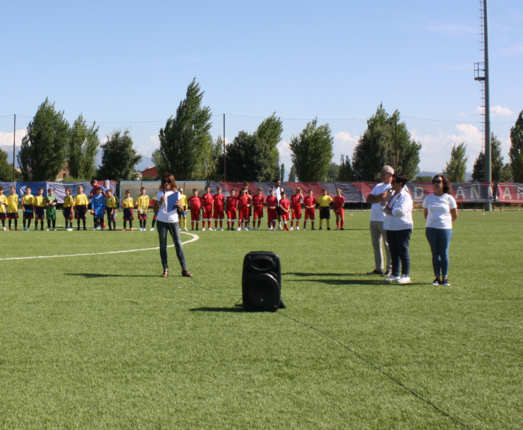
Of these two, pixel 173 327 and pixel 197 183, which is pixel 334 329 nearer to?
pixel 173 327

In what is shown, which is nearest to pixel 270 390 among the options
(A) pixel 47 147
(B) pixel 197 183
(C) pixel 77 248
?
(C) pixel 77 248

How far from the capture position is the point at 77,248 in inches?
581

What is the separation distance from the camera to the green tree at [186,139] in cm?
5359

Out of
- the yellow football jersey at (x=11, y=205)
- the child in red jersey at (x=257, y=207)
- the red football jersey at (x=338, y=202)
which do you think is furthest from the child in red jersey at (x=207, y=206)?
the yellow football jersey at (x=11, y=205)

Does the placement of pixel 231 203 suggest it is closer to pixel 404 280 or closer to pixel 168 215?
pixel 168 215

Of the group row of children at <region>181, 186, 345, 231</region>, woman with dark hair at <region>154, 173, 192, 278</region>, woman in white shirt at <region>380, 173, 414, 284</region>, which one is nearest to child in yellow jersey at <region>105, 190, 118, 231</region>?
row of children at <region>181, 186, 345, 231</region>

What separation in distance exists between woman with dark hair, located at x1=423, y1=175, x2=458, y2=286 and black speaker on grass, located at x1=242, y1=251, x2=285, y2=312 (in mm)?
3338

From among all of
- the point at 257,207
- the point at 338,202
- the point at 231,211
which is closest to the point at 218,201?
the point at 231,211

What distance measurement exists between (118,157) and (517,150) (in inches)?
1858

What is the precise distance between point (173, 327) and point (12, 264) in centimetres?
678

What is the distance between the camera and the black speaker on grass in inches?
261

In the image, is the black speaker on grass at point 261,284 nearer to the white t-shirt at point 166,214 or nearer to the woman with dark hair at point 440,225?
the white t-shirt at point 166,214

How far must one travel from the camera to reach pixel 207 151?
58812mm

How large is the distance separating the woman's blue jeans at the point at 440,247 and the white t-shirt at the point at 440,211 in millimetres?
84
